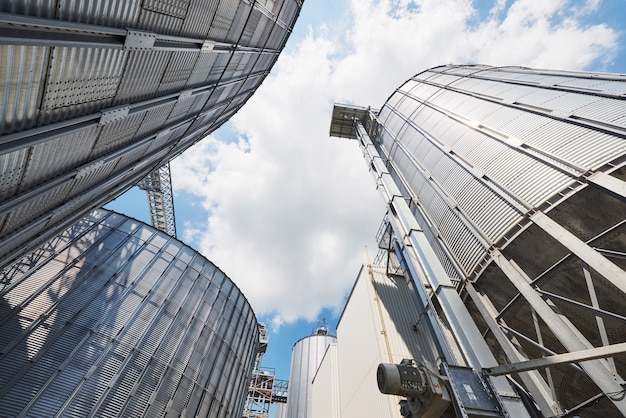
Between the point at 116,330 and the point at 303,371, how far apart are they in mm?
25163

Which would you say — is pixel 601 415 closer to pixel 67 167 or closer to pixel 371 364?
pixel 371 364

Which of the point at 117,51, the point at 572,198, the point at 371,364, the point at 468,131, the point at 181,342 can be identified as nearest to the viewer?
the point at 117,51

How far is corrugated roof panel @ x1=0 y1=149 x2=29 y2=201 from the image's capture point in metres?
4.55

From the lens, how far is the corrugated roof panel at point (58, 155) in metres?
5.20

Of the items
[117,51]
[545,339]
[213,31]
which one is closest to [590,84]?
[545,339]

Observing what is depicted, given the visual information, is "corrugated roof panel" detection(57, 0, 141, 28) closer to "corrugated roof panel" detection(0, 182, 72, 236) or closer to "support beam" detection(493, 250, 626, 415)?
"corrugated roof panel" detection(0, 182, 72, 236)

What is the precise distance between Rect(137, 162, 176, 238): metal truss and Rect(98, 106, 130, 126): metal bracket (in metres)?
22.5

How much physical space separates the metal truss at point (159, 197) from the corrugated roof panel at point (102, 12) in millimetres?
23770

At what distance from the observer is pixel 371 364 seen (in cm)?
1340

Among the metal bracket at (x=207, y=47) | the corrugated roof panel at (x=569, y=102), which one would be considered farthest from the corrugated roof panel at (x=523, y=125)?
the metal bracket at (x=207, y=47)

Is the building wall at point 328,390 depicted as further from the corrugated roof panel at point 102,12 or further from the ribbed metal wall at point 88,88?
the corrugated roof panel at point 102,12

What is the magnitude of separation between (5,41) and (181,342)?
1448cm

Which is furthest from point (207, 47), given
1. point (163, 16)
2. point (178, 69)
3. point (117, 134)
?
point (117, 134)

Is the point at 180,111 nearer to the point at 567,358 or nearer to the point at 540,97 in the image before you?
the point at 567,358
